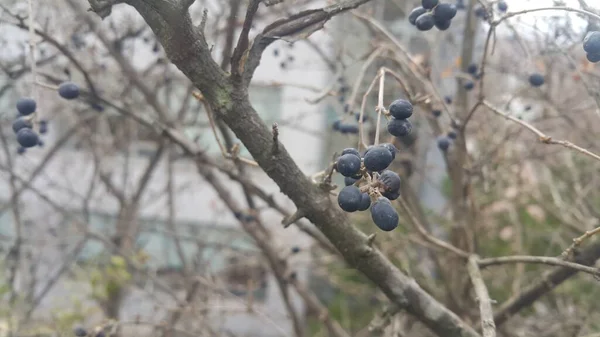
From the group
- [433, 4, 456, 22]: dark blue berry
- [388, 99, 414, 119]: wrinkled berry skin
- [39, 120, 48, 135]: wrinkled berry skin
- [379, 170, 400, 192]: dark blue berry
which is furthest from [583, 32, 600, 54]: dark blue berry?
[39, 120, 48, 135]: wrinkled berry skin

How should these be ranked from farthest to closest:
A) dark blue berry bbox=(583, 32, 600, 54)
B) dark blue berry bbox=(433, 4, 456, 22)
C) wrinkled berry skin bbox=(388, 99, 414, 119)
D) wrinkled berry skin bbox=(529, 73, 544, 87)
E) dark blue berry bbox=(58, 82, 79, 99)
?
wrinkled berry skin bbox=(529, 73, 544, 87), dark blue berry bbox=(58, 82, 79, 99), dark blue berry bbox=(433, 4, 456, 22), dark blue berry bbox=(583, 32, 600, 54), wrinkled berry skin bbox=(388, 99, 414, 119)

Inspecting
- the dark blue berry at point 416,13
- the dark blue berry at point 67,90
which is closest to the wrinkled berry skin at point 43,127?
the dark blue berry at point 67,90

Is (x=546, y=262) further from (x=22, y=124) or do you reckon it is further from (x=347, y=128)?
(x=22, y=124)

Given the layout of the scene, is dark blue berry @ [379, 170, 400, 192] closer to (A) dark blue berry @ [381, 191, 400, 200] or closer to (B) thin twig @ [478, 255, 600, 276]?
(A) dark blue berry @ [381, 191, 400, 200]

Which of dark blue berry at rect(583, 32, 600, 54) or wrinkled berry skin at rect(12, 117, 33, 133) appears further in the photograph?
wrinkled berry skin at rect(12, 117, 33, 133)

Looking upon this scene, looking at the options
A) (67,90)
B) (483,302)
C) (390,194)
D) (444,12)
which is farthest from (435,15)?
(67,90)

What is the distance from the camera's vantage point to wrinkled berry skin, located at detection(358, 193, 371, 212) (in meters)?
0.96

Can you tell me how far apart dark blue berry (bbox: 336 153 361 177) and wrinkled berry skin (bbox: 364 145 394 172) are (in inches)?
1.3

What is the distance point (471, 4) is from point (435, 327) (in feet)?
6.18

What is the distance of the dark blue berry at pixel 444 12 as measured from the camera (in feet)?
4.69

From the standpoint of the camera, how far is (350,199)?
95 centimetres

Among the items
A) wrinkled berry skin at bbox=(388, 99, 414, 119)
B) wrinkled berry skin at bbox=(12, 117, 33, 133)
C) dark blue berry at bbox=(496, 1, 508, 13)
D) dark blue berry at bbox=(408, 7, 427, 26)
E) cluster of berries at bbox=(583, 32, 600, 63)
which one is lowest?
wrinkled berry skin at bbox=(12, 117, 33, 133)

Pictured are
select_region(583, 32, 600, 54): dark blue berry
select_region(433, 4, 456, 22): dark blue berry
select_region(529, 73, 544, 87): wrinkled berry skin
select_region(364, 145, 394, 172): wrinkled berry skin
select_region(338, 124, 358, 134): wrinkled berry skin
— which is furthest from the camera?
select_region(338, 124, 358, 134): wrinkled berry skin

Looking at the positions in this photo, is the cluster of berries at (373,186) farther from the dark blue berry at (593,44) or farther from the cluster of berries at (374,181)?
the dark blue berry at (593,44)
